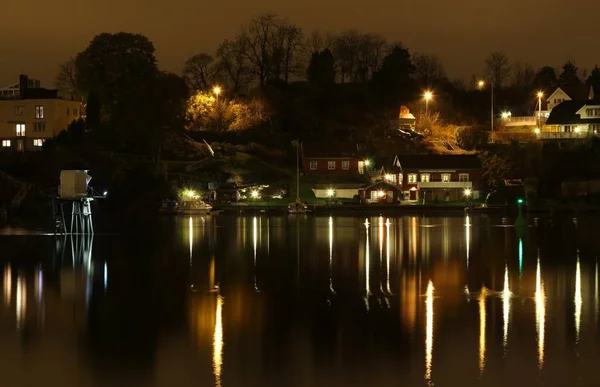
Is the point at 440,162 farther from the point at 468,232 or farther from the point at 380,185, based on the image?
the point at 468,232

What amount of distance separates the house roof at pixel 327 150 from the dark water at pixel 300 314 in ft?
142

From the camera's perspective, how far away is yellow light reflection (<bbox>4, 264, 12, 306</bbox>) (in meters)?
25.7

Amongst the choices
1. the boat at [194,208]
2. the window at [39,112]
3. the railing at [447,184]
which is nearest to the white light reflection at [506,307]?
the boat at [194,208]

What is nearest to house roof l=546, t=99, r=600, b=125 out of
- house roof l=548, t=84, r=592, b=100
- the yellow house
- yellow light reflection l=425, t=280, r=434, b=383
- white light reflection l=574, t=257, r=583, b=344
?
house roof l=548, t=84, r=592, b=100

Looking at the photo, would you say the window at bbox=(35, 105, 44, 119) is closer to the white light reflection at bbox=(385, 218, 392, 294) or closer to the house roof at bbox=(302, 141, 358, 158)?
the house roof at bbox=(302, 141, 358, 158)

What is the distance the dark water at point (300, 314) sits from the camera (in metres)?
17.0

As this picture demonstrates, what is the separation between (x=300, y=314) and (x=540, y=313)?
678 cm

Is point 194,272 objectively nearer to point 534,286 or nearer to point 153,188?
point 534,286

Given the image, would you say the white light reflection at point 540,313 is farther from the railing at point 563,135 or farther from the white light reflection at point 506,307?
the railing at point 563,135

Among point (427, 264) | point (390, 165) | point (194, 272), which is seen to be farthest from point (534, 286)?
point (390, 165)

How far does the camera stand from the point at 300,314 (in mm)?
23016

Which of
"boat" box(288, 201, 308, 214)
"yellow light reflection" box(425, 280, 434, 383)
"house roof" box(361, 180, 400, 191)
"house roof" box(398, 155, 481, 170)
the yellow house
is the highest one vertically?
the yellow house

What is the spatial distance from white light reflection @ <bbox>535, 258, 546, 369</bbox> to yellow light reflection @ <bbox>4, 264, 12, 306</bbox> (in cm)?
1557

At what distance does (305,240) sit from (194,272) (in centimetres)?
1504
